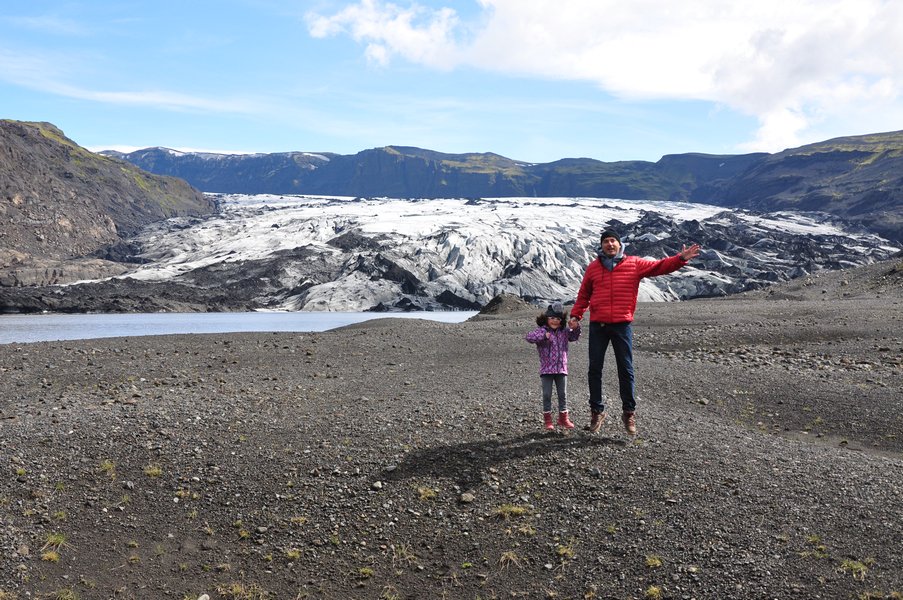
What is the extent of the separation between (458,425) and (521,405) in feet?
6.33

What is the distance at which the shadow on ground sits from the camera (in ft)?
30.6

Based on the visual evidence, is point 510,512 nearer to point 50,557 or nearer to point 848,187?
point 50,557

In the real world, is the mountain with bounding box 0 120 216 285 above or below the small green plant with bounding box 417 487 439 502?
above

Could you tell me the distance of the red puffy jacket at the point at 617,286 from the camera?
33.6 ft

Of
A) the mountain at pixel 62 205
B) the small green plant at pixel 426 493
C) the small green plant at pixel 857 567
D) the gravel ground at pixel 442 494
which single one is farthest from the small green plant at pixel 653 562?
the mountain at pixel 62 205

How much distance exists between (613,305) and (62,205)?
421ft

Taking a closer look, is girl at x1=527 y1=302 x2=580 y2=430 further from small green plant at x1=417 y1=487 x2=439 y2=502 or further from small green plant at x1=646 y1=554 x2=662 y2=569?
small green plant at x1=646 y1=554 x2=662 y2=569

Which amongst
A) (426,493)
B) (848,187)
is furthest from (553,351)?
(848,187)

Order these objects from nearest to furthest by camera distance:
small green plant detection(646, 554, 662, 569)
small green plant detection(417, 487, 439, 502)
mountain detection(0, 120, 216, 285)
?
small green plant detection(646, 554, 662, 569) → small green plant detection(417, 487, 439, 502) → mountain detection(0, 120, 216, 285)

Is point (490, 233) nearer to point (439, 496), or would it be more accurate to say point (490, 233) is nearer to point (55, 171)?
point (55, 171)

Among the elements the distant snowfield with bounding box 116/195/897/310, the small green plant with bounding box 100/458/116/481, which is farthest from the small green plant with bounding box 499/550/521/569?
the distant snowfield with bounding box 116/195/897/310

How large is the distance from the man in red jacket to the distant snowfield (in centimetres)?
6772

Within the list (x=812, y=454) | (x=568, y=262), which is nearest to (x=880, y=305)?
(x=812, y=454)

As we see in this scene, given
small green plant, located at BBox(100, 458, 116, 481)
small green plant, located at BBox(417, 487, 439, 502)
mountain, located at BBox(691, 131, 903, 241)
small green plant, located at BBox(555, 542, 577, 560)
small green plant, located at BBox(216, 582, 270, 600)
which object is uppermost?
mountain, located at BBox(691, 131, 903, 241)
